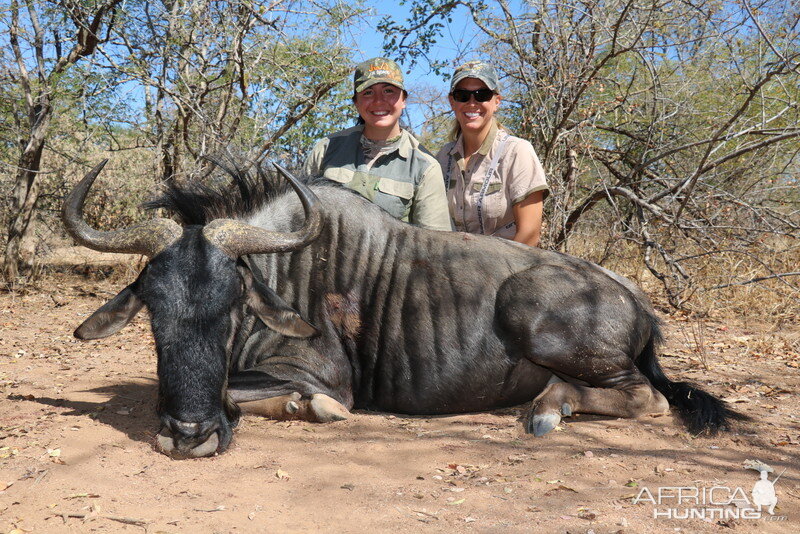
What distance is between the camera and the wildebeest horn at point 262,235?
130 inches

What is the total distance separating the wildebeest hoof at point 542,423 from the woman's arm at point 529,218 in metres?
1.79

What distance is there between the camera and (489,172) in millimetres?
5242

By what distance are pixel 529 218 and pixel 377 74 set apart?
1.57 m

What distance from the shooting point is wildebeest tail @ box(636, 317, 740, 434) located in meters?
3.56

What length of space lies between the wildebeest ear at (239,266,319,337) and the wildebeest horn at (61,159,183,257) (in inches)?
16.7

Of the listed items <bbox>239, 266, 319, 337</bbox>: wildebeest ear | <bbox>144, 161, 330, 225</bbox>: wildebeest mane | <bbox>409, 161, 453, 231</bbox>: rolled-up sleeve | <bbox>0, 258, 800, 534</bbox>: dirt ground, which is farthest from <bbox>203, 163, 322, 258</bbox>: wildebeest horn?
<bbox>409, 161, 453, 231</bbox>: rolled-up sleeve

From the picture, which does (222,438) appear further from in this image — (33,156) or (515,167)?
(33,156)

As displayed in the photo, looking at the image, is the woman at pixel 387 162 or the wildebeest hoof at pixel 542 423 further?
the woman at pixel 387 162

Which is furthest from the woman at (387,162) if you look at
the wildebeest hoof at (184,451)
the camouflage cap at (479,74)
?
the wildebeest hoof at (184,451)

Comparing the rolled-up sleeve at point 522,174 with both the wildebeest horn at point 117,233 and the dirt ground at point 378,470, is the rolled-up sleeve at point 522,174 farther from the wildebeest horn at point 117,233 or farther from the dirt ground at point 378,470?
the wildebeest horn at point 117,233

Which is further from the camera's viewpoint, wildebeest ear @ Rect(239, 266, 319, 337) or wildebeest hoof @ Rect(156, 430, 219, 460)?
wildebeest ear @ Rect(239, 266, 319, 337)

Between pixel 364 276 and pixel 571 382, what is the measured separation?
1397 millimetres

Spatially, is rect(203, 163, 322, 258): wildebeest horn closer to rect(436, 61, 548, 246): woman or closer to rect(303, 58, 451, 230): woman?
rect(303, 58, 451, 230): woman

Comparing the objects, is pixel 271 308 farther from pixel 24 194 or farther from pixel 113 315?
pixel 24 194
